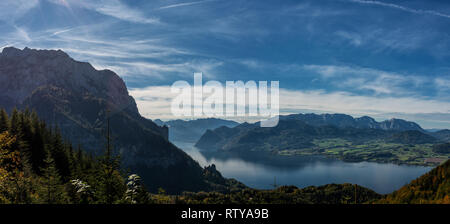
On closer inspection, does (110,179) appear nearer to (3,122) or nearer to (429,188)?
(429,188)

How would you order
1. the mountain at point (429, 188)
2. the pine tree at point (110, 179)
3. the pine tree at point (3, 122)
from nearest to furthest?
the mountain at point (429, 188) → the pine tree at point (110, 179) → the pine tree at point (3, 122)

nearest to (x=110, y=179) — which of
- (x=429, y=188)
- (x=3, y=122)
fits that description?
(x=429, y=188)

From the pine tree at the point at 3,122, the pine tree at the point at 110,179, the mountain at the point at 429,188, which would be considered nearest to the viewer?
the mountain at the point at 429,188

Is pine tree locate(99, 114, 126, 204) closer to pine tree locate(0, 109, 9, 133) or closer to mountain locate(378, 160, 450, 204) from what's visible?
mountain locate(378, 160, 450, 204)

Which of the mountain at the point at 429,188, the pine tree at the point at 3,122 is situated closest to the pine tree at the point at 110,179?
the mountain at the point at 429,188

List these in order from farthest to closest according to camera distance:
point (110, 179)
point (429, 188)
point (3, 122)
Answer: point (3, 122) < point (110, 179) < point (429, 188)

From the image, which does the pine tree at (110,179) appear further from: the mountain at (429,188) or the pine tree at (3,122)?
the pine tree at (3,122)

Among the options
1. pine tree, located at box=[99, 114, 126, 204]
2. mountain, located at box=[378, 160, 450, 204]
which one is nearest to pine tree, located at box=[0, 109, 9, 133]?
pine tree, located at box=[99, 114, 126, 204]

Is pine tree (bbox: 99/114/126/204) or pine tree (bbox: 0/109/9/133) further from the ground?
pine tree (bbox: 0/109/9/133)
